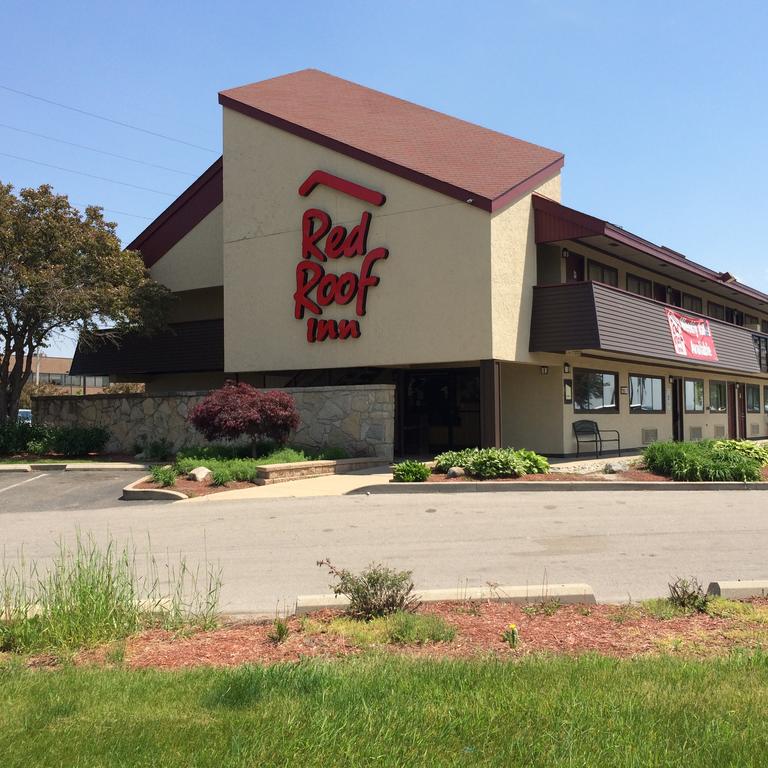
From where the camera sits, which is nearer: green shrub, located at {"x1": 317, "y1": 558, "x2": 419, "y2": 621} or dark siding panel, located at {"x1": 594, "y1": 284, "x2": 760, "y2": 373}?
green shrub, located at {"x1": 317, "y1": 558, "x2": 419, "y2": 621}

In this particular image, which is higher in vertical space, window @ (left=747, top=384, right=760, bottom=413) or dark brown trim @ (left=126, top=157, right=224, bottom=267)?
dark brown trim @ (left=126, top=157, right=224, bottom=267)

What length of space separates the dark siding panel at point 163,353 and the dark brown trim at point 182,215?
2.97 meters

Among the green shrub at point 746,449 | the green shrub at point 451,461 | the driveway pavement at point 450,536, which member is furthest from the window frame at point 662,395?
the driveway pavement at point 450,536

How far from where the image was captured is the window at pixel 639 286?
26.3 metres

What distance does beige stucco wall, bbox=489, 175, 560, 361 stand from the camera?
61.5ft

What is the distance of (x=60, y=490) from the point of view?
647 inches

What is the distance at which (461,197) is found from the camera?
61.7 feet

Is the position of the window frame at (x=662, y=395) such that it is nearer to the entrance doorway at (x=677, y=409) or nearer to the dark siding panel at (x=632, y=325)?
the entrance doorway at (x=677, y=409)

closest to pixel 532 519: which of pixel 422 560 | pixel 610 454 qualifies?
pixel 422 560

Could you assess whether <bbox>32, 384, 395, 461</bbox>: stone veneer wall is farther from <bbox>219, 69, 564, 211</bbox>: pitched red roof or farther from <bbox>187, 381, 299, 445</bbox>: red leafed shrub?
<bbox>219, 69, 564, 211</bbox>: pitched red roof

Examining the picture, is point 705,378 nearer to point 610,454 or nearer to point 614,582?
point 610,454

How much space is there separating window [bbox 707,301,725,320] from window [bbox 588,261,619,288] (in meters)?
10.1

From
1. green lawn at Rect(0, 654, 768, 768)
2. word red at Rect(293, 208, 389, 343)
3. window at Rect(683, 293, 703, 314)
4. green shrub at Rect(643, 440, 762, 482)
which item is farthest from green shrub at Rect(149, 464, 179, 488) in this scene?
window at Rect(683, 293, 703, 314)

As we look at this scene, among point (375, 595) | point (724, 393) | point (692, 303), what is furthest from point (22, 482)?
point (724, 393)
